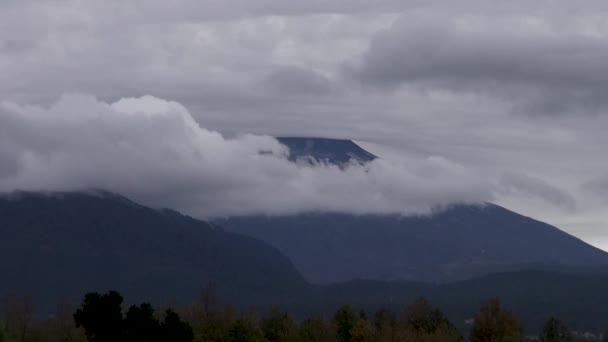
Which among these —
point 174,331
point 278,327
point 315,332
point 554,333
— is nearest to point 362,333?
point 315,332

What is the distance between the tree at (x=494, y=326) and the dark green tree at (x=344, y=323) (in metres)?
16.4

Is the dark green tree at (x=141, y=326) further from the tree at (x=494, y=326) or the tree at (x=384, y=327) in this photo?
the tree at (x=494, y=326)

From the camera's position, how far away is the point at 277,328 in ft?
522

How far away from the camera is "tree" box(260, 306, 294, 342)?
15638cm

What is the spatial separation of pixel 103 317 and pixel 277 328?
4650 cm

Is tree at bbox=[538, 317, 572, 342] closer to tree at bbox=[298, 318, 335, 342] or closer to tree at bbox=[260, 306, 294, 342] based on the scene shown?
tree at bbox=[298, 318, 335, 342]

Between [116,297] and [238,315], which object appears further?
[238,315]

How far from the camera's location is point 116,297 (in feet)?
383

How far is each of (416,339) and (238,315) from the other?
2539cm

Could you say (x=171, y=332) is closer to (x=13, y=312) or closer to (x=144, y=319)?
(x=144, y=319)

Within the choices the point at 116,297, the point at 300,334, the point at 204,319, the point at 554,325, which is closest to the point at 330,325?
the point at 300,334

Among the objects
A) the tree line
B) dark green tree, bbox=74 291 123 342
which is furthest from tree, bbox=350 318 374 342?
dark green tree, bbox=74 291 123 342

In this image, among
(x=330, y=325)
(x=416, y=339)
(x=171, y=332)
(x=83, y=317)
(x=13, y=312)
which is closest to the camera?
(x=171, y=332)

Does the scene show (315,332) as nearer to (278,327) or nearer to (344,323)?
(278,327)
